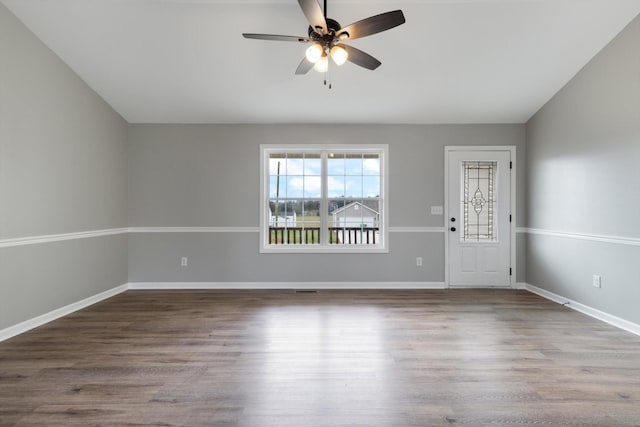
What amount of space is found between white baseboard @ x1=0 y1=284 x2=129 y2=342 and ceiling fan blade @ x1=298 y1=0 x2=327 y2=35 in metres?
3.69

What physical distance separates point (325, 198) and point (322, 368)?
283cm

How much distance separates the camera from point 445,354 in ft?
8.51

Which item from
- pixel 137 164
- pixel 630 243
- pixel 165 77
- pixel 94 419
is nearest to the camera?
pixel 94 419

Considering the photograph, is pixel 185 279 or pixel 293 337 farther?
pixel 185 279

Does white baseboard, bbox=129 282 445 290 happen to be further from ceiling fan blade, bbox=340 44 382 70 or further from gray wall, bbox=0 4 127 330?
ceiling fan blade, bbox=340 44 382 70

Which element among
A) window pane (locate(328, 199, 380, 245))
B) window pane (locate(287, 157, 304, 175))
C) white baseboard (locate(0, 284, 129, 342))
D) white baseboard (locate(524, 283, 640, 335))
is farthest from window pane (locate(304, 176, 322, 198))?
white baseboard (locate(524, 283, 640, 335))

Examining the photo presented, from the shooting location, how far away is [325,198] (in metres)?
4.86

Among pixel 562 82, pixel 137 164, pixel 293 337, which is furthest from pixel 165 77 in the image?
pixel 562 82

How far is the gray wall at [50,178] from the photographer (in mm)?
2951

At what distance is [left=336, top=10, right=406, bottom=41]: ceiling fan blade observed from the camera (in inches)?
87.9

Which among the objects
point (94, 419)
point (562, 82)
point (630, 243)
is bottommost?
point (94, 419)

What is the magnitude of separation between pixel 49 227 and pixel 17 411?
6.85 ft

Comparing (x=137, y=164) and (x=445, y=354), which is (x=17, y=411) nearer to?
(x=445, y=354)

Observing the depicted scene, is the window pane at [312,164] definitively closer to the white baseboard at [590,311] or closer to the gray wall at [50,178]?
the gray wall at [50,178]
